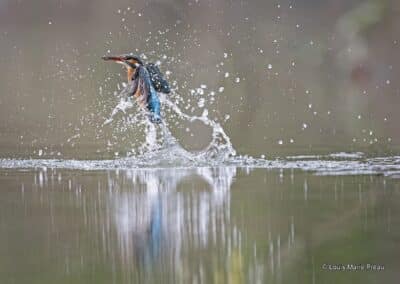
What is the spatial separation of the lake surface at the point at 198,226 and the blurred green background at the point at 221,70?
125cm

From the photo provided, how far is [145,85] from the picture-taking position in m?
8.15

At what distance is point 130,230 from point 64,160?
8.34ft

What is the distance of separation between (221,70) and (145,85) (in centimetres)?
621

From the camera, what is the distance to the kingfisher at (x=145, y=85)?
816 cm

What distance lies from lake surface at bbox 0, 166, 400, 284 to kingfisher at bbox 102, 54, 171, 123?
0.79 m

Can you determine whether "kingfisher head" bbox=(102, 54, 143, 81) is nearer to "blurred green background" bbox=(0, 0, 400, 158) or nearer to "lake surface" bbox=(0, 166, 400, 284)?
"blurred green background" bbox=(0, 0, 400, 158)

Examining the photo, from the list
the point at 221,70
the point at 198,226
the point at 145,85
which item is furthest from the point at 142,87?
the point at 221,70

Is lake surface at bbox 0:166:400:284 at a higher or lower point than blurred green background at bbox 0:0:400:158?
lower

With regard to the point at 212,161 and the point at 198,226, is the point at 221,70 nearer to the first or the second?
the point at 212,161

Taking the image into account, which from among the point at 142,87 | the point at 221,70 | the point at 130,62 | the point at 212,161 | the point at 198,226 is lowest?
the point at 198,226

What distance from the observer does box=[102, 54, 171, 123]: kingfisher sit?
26.8 feet

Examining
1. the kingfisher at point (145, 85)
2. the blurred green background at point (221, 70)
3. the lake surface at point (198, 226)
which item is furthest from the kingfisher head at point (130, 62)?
the lake surface at point (198, 226)

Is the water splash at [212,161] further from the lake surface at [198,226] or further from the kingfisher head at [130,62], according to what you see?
the kingfisher head at [130,62]

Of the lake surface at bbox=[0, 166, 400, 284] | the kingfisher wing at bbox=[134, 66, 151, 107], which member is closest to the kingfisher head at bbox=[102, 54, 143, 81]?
the kingfisher wing at bbox=[134, 66, 151, 107]
